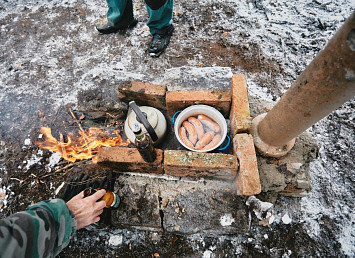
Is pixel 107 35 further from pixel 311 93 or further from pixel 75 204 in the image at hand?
pixel 311 93

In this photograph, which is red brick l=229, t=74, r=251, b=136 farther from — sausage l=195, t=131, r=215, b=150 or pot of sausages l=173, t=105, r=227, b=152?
sausage l=195, t=131, r=215, b=150

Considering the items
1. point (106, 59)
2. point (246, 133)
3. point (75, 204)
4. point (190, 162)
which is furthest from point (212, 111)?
point (106, 59)

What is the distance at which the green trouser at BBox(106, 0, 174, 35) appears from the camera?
3658 millimetres

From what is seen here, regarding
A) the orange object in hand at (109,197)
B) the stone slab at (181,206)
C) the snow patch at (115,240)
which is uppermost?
the orange object in hand at (109,197)

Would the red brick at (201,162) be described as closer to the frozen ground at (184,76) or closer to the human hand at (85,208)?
the human hand at (85,208)

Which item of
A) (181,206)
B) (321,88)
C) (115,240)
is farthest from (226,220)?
(321,88)

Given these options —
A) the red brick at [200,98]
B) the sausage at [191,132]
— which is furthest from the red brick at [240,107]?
the sausage at [191,132]

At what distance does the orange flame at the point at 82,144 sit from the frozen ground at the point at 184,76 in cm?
23

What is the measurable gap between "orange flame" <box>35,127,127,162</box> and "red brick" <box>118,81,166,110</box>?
0.63m

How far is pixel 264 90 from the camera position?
3594mm

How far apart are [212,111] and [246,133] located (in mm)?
463

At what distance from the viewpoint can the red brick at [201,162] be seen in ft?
7.06

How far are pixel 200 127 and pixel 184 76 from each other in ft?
3.02

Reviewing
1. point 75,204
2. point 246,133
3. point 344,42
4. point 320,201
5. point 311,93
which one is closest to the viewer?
point 344,42
